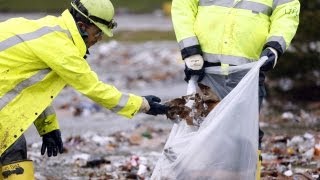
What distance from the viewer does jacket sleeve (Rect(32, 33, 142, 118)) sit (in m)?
5.78

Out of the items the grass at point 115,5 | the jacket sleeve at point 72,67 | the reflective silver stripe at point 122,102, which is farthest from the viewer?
the grass at point 115,5

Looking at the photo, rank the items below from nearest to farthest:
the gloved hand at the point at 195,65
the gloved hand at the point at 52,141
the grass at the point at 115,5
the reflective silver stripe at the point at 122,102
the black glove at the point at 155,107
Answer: the reflective silver stripe at the point at 122,102
the black glove at the point at 155,107
the gloved hand at the point at 195,65
the gloved hand at the point at 52,141
the grass at the point at 115,5

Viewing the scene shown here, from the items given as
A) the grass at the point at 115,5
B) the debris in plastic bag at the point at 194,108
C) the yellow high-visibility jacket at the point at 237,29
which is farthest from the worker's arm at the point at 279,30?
the grass at the point at 115,5

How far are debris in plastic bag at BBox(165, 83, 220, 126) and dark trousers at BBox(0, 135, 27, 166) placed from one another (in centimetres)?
105

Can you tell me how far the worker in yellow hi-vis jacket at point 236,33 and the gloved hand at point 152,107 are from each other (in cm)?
35

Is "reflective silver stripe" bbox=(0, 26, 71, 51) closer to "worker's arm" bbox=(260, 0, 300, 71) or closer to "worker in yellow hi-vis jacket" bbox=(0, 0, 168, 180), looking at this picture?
"worker in yellow hi-vis jacket" bbox=(0, 0, 168, 180)

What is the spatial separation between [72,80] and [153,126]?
5818 mm

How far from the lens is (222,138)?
5945 mm

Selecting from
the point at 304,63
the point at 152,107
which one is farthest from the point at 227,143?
the point at 304,63

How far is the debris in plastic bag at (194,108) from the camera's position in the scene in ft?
20.7

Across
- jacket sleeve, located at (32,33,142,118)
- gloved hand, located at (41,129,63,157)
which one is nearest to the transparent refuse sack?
jacket sleeve, located at (32,33,142,118)

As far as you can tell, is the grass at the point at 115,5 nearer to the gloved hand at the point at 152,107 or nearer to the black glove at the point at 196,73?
the black glove at the point at 196,73

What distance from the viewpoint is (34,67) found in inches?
231

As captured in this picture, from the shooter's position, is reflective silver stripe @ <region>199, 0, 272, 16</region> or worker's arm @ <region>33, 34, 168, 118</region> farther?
reflective silver stripe @ <region>199, 0, 272, 16</region>
